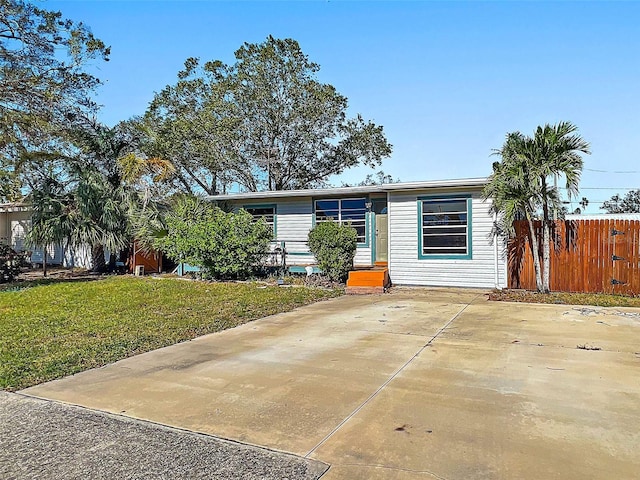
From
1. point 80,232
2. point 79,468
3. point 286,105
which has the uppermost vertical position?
point 286,105

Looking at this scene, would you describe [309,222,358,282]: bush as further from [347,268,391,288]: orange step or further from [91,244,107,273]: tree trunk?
[91,244,107,273]: tree trunk

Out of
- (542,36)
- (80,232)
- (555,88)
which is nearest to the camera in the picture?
(542,36)


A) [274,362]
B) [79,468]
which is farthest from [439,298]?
[79,468]

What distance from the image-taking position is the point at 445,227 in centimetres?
1145

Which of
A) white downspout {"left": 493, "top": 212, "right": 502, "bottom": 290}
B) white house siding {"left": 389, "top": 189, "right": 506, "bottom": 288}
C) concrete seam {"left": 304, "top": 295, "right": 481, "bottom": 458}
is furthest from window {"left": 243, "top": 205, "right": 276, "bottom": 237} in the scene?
concrete seam {"left": 304, "top": 295, "right": 481, "bottom": 458}

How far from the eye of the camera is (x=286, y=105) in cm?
2162

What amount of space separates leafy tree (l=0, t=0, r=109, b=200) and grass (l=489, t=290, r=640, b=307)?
1328 centimetres

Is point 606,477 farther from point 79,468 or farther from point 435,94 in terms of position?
point 435,94

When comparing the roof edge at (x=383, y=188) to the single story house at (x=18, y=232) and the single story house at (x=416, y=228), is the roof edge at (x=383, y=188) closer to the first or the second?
the single story house at (x=416, y=228)

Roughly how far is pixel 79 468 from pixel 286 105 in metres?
20.5

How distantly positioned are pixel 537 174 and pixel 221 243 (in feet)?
25.3

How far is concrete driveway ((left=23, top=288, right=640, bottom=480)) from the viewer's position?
2740 millimetres

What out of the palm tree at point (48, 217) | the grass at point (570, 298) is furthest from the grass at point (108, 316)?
the grass at point (570, 298)

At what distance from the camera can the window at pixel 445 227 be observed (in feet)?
36.9
